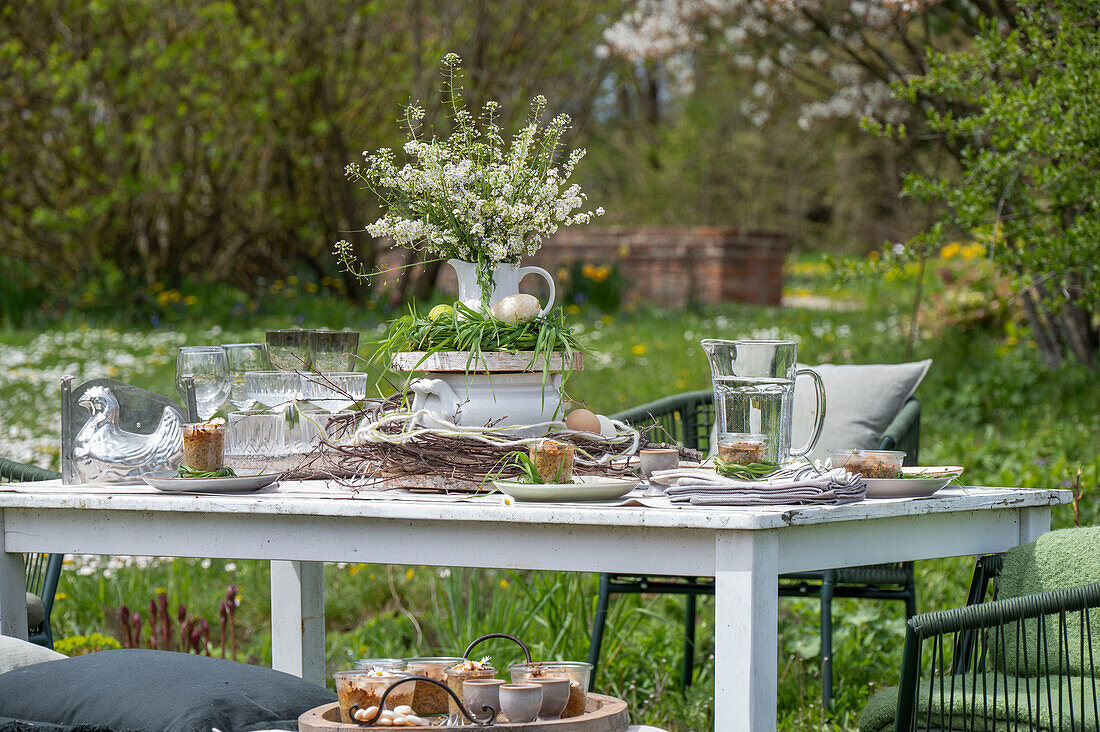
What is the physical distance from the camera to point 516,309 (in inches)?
93.4

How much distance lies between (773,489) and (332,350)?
105 centimetres

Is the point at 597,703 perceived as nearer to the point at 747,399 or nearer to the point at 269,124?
the point at 747,399

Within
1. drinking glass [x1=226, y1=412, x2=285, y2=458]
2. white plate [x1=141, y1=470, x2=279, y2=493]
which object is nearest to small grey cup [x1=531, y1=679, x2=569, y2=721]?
white plate [x1=141, y1=470, x2=279, y2=493]

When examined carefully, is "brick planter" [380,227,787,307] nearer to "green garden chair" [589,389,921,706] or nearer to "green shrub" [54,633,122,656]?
"green garden chair" [589,389,921,706]

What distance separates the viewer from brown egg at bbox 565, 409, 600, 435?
93.0 inches

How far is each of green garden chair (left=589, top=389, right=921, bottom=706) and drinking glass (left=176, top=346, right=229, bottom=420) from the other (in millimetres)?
1030

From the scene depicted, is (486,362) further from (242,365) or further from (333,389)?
(242,365)

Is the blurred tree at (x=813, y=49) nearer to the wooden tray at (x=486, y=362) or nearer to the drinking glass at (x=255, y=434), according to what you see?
the wooden tray at (x=486, y=362)

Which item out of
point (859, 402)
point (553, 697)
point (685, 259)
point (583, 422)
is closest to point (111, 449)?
point (583, 422)

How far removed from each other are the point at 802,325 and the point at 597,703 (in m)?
7.36

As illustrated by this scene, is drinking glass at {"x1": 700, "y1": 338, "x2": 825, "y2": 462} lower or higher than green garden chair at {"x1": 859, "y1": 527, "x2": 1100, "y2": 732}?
higher

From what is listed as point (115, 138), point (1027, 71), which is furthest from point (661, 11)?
point (115, 138)

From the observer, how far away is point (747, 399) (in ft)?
7.22

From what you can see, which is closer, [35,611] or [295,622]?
[35,611]
